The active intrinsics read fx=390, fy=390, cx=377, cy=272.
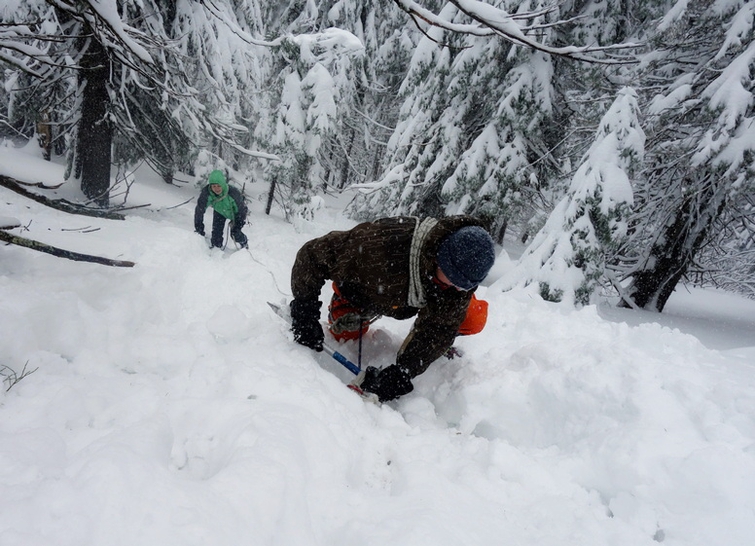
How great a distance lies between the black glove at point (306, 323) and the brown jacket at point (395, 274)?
0.20 feet

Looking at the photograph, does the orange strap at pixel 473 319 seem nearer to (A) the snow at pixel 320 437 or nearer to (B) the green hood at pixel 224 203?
(A) the snow at pixel 320 437

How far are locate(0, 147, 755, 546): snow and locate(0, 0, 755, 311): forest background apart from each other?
2751 millimetres

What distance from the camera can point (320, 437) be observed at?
6.04 ft

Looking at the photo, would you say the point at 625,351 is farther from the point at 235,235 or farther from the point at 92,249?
the point at 235,235

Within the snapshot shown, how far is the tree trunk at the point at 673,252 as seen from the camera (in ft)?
23.1

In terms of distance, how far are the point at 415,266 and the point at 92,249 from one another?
3377mm

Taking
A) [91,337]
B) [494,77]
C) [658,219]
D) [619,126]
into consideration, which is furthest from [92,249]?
[658,219]

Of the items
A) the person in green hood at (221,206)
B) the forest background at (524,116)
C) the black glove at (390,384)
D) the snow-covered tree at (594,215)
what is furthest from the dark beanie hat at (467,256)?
the person in green hood at (221,206)

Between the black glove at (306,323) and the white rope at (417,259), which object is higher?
the white rope at (417,259)

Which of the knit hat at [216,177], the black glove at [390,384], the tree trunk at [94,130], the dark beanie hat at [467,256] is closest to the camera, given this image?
the dark beanie hat at [467,256]

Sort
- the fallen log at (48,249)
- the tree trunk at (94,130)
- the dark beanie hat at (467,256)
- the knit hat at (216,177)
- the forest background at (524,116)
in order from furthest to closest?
the tree trunk at (94,130), the knit hat at (216,177), the forest background at (524,116), the fallen log at (48,249), the dark beanie hat at (467,256)

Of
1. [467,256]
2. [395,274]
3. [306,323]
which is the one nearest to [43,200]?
[306,323]

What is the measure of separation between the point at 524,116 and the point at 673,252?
3956mm

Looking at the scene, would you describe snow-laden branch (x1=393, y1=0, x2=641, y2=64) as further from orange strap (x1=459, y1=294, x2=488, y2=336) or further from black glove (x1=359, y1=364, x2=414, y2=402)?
black glove (x1=359, y1=364, x2=414, y2=402)
